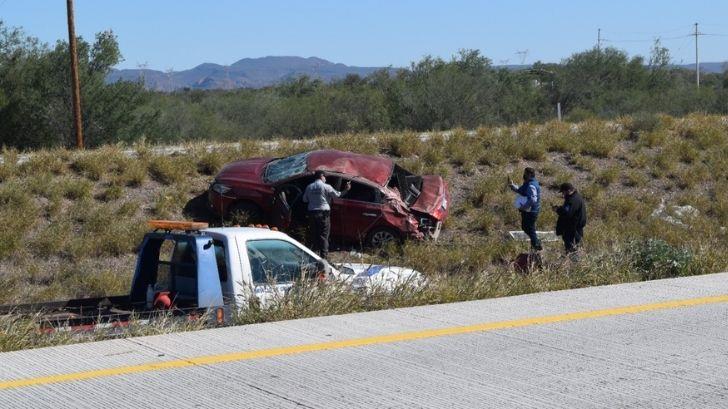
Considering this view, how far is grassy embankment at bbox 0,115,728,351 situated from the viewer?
12.7m

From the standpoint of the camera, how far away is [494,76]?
50719 mm

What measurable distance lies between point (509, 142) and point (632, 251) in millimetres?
14499

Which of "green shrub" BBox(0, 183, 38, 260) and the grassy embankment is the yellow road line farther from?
"green shrub" BBox(0, 183, 38, 260)

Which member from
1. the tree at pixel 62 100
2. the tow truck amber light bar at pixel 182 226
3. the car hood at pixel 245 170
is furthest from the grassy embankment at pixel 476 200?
the tree at pixel 62 100

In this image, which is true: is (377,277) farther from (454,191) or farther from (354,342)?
(454,191)

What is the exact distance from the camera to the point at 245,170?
69.9ft

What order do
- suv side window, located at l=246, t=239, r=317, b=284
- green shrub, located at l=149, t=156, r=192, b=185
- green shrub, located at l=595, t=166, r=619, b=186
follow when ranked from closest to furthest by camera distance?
suv side window, located at l=246, t=239, r=317, b=284
green shrub, located at l=149, t=156, r=192, b=185
green shrub, located at l=595, t=166, r=619, b=186

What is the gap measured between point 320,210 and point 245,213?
7.96ft

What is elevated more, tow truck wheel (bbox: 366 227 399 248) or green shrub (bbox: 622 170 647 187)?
green shrub (bbox: 622 170 647 187)

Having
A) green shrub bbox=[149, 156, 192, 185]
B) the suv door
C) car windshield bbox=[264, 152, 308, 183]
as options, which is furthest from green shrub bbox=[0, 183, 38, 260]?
the suv door

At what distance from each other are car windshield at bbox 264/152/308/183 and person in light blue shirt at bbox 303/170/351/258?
5.30 feet

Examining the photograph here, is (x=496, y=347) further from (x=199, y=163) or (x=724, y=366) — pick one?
(x=199, y=163)

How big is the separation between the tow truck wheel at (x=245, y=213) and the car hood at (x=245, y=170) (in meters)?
0.54

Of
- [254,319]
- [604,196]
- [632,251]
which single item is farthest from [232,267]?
[604,196]
